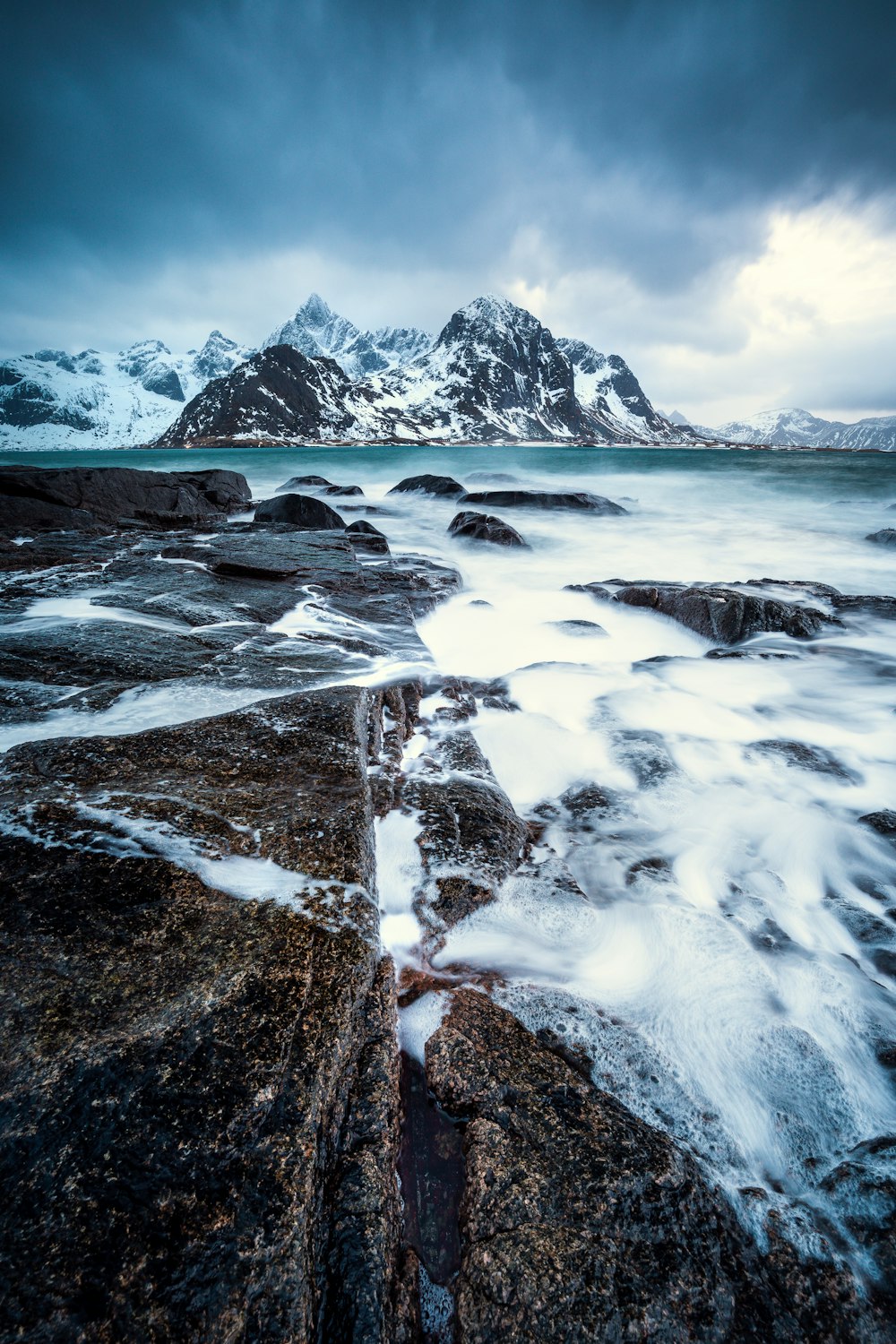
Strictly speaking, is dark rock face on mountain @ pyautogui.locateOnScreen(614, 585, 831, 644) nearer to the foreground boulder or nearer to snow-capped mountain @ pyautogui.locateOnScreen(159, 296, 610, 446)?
the foreground boulder

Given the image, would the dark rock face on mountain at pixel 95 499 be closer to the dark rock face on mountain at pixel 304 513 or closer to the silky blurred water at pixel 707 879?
the dark rock face on mountain at pixel 304 513

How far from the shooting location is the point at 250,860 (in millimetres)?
2459

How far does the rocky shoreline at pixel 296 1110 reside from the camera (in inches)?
52.3

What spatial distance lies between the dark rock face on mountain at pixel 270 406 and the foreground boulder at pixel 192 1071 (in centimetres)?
12139

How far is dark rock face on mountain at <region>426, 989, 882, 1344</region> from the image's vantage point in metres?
1.44

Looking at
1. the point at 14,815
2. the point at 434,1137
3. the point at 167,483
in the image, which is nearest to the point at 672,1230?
the point at 434,1137

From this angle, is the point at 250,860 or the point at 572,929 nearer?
the point at 250,860

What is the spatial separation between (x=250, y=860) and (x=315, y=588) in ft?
20.7

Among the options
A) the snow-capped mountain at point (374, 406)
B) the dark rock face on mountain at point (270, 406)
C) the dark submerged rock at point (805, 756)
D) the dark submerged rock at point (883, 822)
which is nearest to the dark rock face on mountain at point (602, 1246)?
the dark submerged rock at point (883, 822)

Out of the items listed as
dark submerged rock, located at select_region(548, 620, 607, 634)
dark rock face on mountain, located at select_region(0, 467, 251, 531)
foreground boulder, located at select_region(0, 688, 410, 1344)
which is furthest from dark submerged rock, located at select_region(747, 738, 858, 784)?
dark rock face on mountain, located at select_region(0, 467, 251, 531)

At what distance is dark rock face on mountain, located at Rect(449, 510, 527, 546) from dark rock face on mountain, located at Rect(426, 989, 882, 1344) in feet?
45.7

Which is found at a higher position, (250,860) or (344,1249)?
(250,860)

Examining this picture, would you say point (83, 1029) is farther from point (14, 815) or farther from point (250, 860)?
point (14, 815)

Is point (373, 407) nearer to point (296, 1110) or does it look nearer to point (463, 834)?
point (463, 834)
